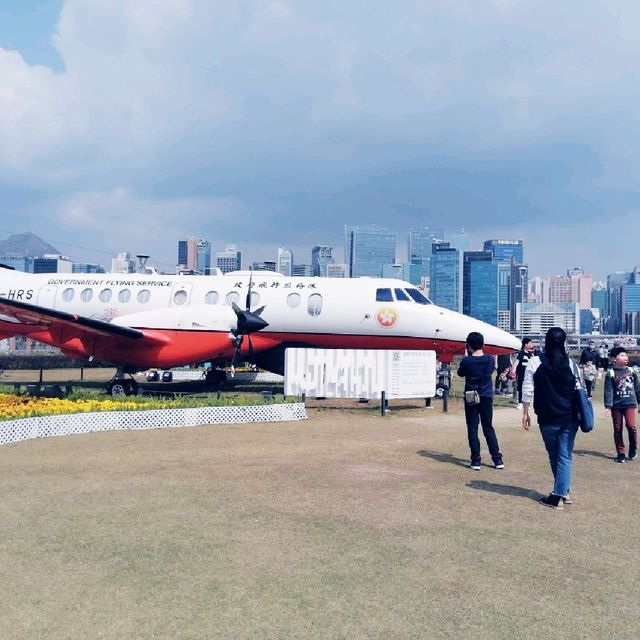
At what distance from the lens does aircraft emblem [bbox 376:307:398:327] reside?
20.2 metres

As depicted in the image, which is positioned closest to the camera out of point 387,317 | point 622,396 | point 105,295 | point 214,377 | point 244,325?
point 622,396

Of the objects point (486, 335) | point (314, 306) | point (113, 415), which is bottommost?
point (113, 415)

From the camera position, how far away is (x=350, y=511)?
7.41 metres

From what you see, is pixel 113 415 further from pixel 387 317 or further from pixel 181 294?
pixel 387 317

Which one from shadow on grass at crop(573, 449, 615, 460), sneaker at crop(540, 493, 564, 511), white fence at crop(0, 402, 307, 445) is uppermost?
white fence at crop(0, 402, 307, 445)

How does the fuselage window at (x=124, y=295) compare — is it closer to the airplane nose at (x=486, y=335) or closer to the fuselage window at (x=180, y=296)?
the fuselage window at (x=180, y=296)

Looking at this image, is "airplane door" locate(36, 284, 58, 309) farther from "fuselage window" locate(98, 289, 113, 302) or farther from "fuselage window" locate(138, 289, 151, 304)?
"fuselage window" locate(138, 289, 151, 304)

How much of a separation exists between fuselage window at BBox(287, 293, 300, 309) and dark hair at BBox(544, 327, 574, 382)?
13670 mm

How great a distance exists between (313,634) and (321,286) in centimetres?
1754

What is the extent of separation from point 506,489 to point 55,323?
52.2ft

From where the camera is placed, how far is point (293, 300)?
2112cm

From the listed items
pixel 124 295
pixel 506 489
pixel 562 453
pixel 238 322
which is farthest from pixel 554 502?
pixel 124 295

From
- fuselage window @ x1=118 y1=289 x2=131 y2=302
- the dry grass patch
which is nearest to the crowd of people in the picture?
the dry grass patch

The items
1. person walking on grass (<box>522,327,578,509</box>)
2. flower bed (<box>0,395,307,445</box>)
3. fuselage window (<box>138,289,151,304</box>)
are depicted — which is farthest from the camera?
fuselage window (<box>138,289,151,304</box>)
